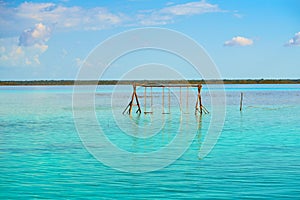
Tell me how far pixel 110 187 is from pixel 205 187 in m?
1.93

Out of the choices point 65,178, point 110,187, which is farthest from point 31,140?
point 110,187

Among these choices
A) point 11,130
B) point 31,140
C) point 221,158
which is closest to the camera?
point 221,158

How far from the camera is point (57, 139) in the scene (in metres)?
16.9

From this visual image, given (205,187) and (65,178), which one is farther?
(65,178)

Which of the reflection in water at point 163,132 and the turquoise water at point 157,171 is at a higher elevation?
the reflection in water at point 163,132

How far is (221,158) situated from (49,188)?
4982mm

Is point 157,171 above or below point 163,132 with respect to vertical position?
below

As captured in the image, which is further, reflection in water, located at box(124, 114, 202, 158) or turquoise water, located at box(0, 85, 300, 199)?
reflection in water, located at box(124, 114, 202, 158)

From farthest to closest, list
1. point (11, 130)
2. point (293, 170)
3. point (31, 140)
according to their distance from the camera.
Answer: point (11, 130) → point (31, 140) → point (293, 170)

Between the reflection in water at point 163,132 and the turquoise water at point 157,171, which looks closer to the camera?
the turquoise water at point 157,171

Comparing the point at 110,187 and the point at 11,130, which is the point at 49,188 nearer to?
the point at 110,187

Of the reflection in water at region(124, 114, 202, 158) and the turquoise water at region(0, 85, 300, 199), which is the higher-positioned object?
the reflection in water at region(124, 114, 202, 158)

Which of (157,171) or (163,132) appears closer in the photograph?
(157,171)

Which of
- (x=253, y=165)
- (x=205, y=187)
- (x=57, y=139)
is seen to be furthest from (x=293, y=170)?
(x=57, y=139)
